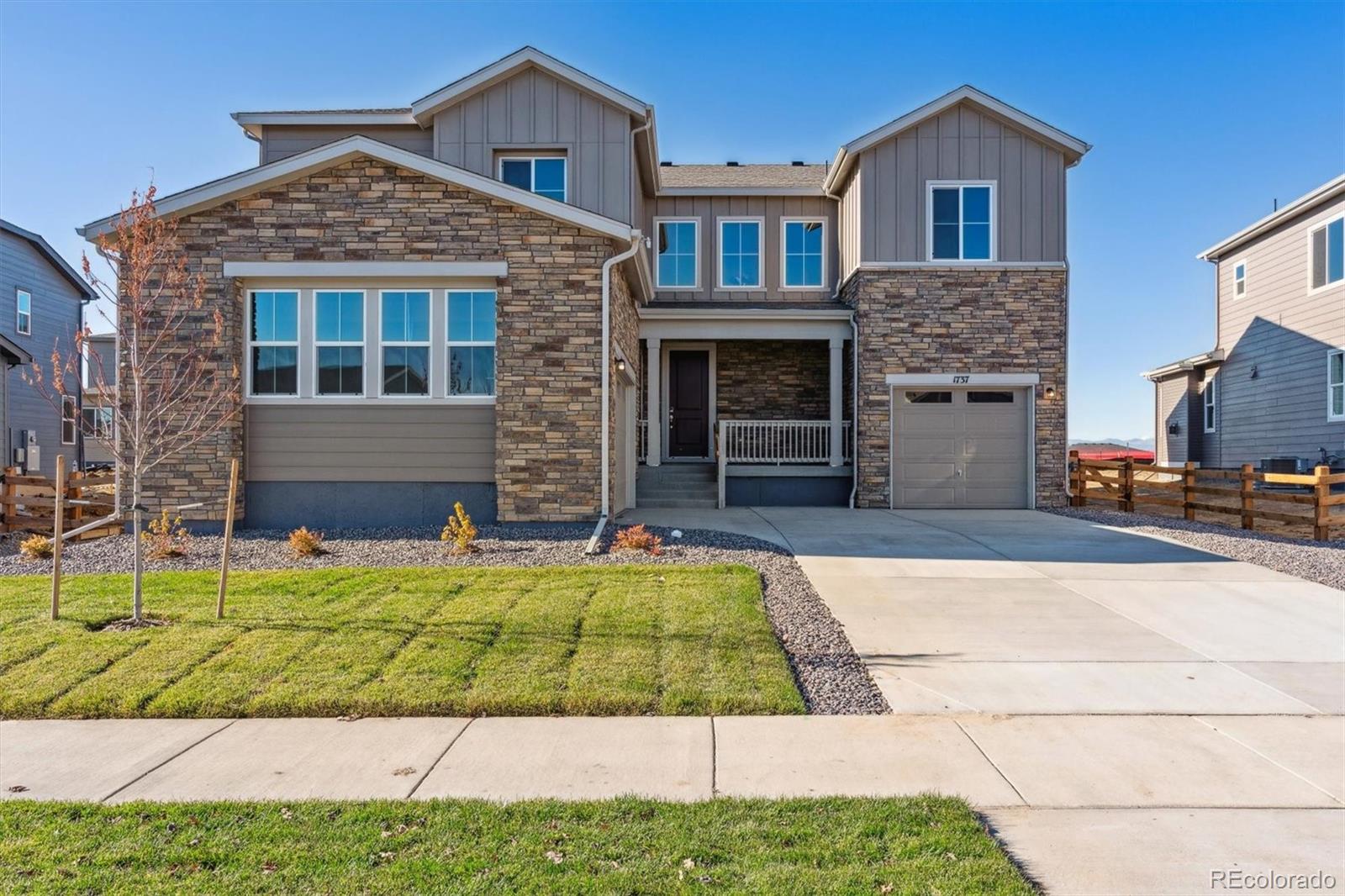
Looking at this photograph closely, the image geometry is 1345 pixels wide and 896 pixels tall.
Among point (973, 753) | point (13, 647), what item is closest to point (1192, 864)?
point (973, 753)

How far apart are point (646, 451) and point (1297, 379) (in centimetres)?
1459

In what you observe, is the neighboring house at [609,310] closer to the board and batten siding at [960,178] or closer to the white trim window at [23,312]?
the board and batten siding at [960,178]

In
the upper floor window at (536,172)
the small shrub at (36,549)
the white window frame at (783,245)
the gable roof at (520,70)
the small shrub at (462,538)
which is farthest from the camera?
the white window frame at (783,245)

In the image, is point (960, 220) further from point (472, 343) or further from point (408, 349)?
point (408, 349)

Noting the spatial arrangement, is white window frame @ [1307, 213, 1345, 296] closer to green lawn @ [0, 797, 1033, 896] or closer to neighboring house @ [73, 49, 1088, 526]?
neighboring house @ [73, 49, 1088, 526]

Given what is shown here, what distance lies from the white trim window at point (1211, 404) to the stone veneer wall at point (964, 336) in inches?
379

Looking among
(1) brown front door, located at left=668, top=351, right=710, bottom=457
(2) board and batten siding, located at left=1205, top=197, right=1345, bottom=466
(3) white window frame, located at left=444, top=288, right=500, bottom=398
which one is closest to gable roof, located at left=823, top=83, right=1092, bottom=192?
(1) brown front door, located at left=668, top=351, right=710, bottom=457

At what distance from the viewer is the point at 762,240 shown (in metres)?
17.3

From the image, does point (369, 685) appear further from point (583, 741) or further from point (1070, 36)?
point (1070, 36)

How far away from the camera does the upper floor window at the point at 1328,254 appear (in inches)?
637

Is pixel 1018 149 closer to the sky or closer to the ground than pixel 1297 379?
closer to the sky

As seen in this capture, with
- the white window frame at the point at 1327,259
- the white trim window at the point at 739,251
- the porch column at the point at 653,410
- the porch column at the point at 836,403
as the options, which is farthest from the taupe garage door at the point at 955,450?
the white window frame at the point at 1327,259

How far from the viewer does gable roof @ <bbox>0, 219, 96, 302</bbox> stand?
2027 centimetres

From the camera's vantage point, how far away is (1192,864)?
2.97 m
